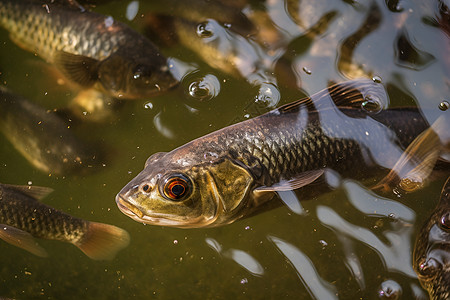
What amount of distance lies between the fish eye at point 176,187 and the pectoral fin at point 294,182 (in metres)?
0.38

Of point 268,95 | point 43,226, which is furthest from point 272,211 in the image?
point 43,226

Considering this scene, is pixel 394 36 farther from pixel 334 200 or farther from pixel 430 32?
pixel 334 200

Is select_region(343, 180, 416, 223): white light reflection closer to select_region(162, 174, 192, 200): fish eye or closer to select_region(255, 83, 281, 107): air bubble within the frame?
select_region(255, 83, 281, 107): air bubble

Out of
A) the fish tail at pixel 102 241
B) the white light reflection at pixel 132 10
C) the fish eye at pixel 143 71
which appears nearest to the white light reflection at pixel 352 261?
the fish tail at pixel 102 241

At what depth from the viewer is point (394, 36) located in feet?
10.4

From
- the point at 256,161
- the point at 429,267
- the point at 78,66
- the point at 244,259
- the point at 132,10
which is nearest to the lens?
the point at 256,161

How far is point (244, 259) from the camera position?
288 cm

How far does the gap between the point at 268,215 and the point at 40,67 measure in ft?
6.84

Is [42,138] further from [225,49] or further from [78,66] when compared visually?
[225,49]

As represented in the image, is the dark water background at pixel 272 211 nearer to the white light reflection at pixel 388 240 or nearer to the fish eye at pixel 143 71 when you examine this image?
the white light reflection at pixel 388 240

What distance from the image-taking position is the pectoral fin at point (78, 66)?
3254mm

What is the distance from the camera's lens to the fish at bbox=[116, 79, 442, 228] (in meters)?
2.28

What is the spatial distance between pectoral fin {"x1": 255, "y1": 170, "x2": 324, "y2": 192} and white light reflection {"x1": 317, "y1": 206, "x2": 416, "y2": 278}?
57 centimetres

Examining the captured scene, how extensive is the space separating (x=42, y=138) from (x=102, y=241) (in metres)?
0.92
